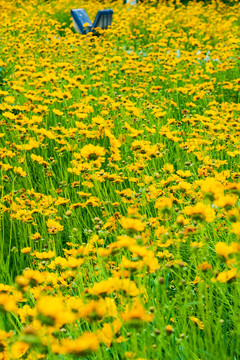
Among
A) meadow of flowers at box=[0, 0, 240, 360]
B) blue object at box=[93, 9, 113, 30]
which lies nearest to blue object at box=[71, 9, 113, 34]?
blue object at box=[93, 9, 113, 30]

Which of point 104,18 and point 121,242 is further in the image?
point 104,18

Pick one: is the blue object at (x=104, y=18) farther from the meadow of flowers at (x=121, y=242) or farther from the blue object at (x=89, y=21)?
the meadow of flowers at (x=121, y=242)

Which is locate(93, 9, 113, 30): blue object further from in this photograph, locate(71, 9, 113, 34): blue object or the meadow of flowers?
the meadow of flowers

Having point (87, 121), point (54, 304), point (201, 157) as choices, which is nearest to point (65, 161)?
point (87, 121)

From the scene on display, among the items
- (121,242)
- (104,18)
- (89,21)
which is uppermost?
(121,242)

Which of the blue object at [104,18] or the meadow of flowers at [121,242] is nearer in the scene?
the meadow of flowers at [121,242]

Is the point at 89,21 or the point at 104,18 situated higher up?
the point at 104,18

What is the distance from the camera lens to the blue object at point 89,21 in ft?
22.5

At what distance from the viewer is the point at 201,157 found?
2287 mm

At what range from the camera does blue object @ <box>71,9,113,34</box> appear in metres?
6.85

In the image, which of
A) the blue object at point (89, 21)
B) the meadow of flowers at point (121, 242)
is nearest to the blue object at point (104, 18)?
the blue object at point (89, 21)

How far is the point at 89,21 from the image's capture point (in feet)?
25.6

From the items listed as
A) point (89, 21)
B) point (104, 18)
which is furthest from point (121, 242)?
point (89, 21)

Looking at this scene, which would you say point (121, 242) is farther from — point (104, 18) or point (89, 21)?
point (89, 21)
